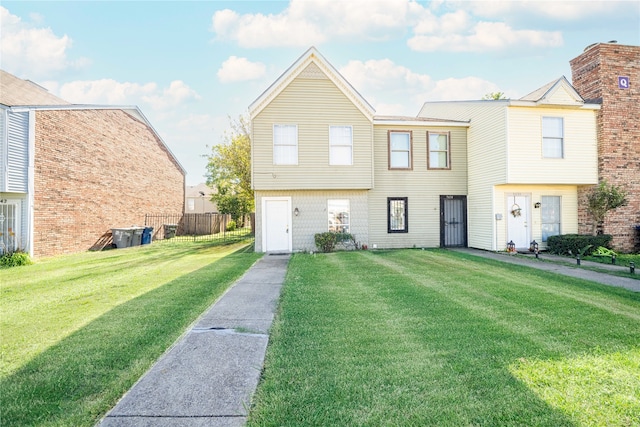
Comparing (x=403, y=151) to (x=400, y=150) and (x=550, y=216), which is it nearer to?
(x=400, y=150)

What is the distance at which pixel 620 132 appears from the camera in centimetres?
1261

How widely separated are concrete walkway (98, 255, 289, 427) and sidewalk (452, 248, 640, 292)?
25.3 feet

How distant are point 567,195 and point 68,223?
20.8 meters

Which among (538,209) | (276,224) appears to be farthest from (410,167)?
(276,224)

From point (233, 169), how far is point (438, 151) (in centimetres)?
1576

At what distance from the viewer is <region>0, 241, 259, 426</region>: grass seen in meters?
2.81

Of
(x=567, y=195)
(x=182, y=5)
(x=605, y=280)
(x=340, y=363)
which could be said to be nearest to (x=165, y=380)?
(x=340, y=363)

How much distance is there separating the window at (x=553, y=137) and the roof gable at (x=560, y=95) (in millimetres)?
657

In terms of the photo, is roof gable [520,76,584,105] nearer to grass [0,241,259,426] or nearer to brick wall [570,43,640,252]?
brick wall [570,43,640,252]

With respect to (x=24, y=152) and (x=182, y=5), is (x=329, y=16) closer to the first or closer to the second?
(x=182, y=5)

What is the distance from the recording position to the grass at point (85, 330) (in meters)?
2.81

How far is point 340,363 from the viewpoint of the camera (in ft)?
11.3

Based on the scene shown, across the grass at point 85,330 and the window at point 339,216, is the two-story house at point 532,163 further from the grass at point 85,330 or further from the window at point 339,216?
the grass at point 85,330

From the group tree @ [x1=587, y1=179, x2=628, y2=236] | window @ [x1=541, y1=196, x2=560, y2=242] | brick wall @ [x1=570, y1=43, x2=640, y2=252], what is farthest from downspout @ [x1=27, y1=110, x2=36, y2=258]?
brick wall @ [x1=570, y1=43, x2=640, y2=252]
